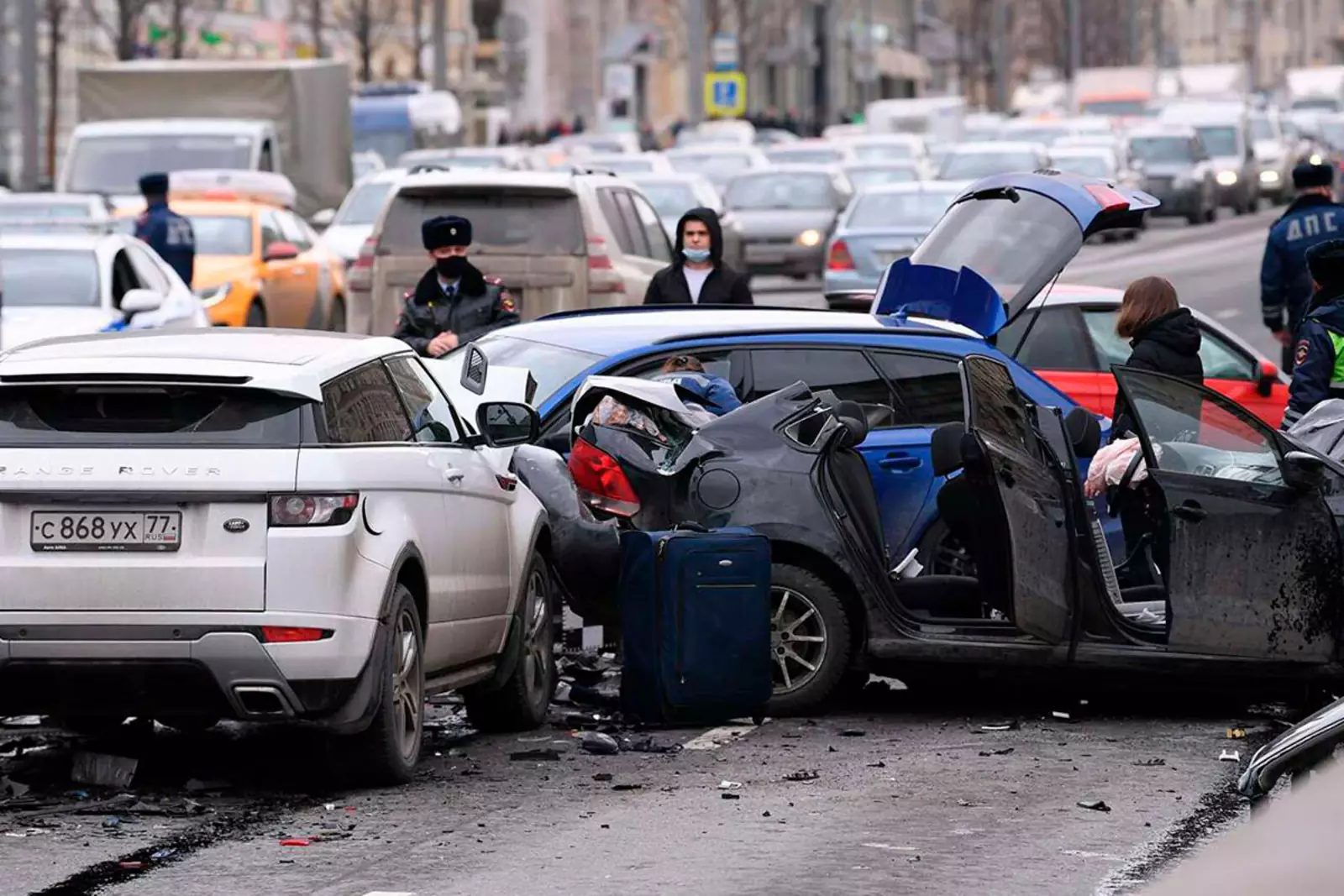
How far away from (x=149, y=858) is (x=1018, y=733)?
352 centimetres

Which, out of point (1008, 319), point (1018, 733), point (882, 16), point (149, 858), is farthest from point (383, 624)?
point (882, 16)

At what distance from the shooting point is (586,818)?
8.68m

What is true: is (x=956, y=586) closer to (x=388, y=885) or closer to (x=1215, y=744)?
(x=1215, y=744)

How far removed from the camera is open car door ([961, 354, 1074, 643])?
1024 cm

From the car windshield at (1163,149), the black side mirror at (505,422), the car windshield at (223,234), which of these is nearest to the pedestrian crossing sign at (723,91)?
the car windshield at (1163,149)

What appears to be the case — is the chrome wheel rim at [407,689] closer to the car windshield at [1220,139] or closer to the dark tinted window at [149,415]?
the dark tinted window at [149,415]

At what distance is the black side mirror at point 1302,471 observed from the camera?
1027 cm

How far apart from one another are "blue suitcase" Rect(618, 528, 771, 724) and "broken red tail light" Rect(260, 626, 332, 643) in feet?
6.34

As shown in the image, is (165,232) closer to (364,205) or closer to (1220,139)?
(364,205)

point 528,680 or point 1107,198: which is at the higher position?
point 1107,198

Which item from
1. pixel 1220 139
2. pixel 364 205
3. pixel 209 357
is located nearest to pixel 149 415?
pixel 209 357

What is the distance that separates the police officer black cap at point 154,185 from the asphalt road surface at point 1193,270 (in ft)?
21.9

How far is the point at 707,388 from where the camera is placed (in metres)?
11.4

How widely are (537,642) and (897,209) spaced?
2219 cm
